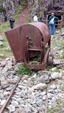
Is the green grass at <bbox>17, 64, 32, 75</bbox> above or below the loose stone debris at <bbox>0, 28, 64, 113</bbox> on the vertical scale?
below

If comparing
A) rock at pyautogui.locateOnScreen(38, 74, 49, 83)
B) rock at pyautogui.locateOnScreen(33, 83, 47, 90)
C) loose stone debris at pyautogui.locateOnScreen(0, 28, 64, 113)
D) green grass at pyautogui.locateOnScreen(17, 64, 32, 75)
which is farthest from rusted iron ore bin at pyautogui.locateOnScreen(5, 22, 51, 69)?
rock at pyautogui.locateOnScreen(33, 83, 47, 90)

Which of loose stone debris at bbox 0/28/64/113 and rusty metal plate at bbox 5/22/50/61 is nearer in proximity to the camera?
loose stone debris at bbox 0/28/64/113

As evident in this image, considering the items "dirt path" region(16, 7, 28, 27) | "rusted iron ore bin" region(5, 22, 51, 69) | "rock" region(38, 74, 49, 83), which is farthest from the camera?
"dirt path" region(16, 7, 28, 27)

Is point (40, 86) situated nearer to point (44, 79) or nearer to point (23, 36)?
point (44, 79)

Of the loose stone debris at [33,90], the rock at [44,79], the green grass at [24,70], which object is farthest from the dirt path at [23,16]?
the rock at [44,79]

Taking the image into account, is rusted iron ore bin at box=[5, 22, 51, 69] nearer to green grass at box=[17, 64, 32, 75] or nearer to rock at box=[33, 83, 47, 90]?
green grass at box=[17, 64, 32, 75]

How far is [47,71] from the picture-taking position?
713 centimetres

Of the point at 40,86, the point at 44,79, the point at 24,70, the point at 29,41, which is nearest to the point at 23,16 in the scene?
the point at 29,41

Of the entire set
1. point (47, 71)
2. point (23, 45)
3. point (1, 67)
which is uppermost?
point (23, 45)

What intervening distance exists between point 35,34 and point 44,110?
367 cm

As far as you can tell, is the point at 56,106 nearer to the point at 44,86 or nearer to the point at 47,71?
the point at 44,86

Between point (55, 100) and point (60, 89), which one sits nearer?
point (55, 100)

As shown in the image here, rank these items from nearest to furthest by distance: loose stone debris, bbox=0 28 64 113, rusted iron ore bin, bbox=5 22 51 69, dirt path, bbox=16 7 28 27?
loose stone debris, bbox=0 28 64 113, rusted iron ore bin, bbox=5 22 51 69, dirt path, bbox=16 7 28 27

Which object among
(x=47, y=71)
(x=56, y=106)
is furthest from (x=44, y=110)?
(x=47, y=71)
